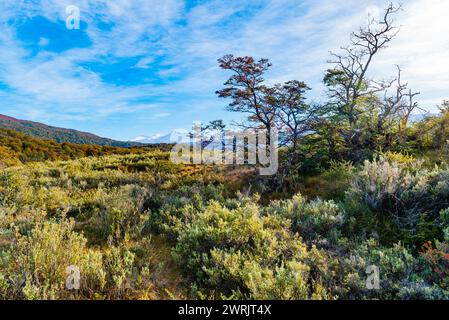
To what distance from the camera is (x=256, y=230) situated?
183 inches

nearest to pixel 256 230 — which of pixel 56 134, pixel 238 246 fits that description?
pixel 238 246

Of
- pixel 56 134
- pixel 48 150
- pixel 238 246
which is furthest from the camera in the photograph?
pixel 56 134

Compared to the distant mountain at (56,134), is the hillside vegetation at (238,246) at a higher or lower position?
lower

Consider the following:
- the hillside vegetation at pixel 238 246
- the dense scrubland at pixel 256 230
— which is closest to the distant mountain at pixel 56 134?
the dense scrubland at pixel 256 230

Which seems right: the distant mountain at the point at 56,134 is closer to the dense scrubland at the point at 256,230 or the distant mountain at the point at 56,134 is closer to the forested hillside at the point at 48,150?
the forested hillside at the point at 48,150

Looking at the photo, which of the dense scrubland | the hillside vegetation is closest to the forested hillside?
the dense scrubland

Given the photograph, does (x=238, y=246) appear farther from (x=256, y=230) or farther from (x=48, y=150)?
(x=48, y=150)

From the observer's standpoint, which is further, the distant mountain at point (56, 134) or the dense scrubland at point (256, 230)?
the distant mountain at point (56, 134)

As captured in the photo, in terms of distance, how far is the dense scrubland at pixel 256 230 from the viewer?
11.2 feet

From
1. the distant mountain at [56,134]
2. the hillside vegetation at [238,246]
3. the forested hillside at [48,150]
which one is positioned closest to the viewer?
the hillside vegetation at [238,246]

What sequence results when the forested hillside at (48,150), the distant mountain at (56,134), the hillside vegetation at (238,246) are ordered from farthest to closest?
the distant mountain at (56,134) → the forested hillside at (48,150) → the hillside vegetation at (238,246)

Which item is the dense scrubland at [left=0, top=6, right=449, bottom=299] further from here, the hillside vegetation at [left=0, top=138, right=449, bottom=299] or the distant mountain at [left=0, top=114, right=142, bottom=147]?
the distant mountain at [left=0, top=114, right=142, bottom=147]

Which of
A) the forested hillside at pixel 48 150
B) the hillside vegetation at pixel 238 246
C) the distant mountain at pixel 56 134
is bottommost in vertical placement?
the hillside vegetation at pixel 238 246
